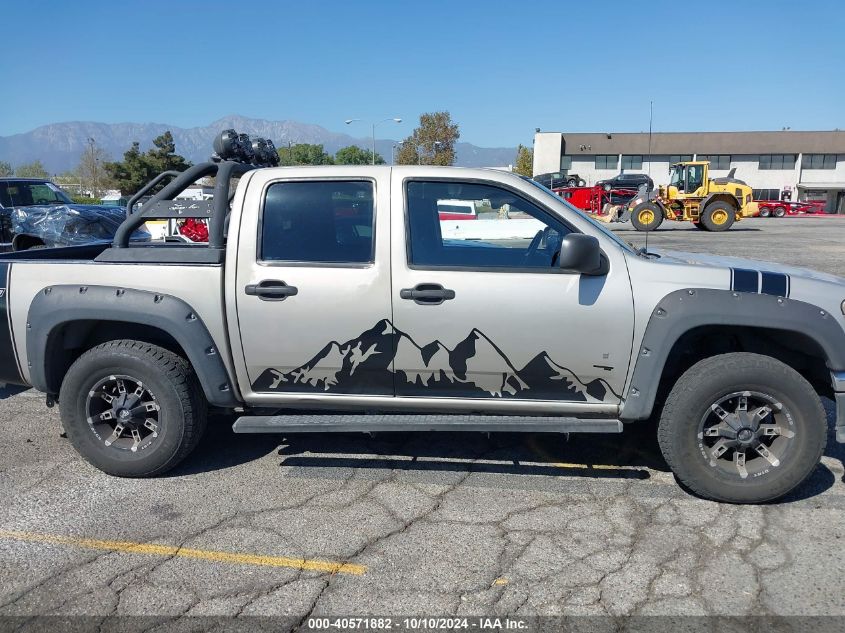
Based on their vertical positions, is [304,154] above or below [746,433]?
above

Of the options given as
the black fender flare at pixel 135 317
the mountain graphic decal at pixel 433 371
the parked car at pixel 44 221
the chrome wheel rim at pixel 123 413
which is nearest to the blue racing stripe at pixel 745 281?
the mountain graphic decal at pixel 433 371

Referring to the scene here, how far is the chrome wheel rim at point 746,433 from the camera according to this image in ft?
11.5

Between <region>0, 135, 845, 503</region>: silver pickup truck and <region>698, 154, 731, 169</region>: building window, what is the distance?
6677 cm

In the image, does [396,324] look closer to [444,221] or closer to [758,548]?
[444,221]

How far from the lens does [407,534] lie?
3377mm

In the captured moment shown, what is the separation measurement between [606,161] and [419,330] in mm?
66720

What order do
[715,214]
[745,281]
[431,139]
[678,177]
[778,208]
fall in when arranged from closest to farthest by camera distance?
[745,281] → [715,214] → [678,177] → [778,208] → [431,139]

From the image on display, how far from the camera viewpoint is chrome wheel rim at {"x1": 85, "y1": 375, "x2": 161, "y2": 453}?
3.94m

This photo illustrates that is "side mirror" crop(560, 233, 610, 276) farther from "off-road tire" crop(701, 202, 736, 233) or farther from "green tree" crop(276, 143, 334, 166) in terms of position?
"green tree" crop(276, 143, 334, 166)

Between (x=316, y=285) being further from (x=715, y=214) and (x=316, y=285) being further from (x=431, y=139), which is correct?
(x=431, y=139)

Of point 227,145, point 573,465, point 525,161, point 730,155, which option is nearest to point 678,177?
point 573,465

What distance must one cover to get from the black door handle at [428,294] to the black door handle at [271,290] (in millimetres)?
641

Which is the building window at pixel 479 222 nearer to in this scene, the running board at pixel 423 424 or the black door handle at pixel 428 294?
the black door handle at pixel 428 294

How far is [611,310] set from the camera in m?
3.52
